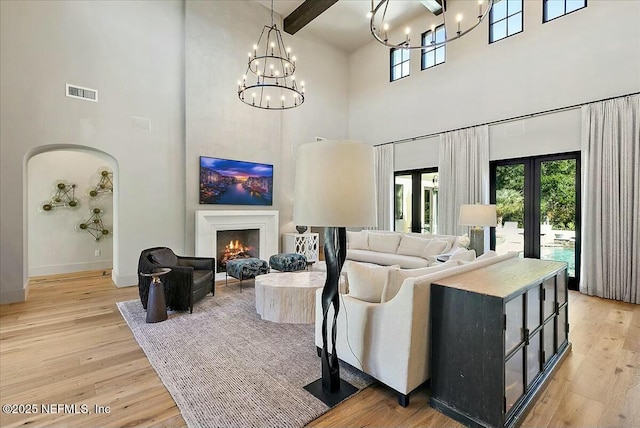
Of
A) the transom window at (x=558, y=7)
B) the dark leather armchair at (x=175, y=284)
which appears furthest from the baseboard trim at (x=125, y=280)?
the transom window at (x=558, y=7)

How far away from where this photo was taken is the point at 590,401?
218cm

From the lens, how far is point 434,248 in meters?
5.53

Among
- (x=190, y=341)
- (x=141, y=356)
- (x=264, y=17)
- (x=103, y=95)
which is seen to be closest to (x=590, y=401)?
(x=190, y=341)

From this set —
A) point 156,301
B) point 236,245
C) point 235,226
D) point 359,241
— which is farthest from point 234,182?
point 156,301

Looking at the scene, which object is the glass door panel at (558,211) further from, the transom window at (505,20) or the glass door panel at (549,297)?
the glass door panel at (549,297)

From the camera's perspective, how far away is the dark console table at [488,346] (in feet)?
5.88

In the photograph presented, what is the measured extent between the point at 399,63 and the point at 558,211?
16.2ft

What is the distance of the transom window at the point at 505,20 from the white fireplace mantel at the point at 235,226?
222 inches

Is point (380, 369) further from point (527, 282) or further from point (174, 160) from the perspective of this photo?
point (174, 160)

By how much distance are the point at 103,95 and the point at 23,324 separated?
352 cm

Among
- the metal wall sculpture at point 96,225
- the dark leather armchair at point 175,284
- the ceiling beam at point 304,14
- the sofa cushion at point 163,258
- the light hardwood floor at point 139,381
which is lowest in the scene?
the light hardwood floor at point 139,381

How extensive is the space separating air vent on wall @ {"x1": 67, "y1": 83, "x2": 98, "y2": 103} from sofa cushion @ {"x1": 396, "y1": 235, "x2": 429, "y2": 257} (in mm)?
5848

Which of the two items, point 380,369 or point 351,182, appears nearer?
point 351,182

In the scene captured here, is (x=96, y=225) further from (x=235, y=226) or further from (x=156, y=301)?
(x=156, y=301)
